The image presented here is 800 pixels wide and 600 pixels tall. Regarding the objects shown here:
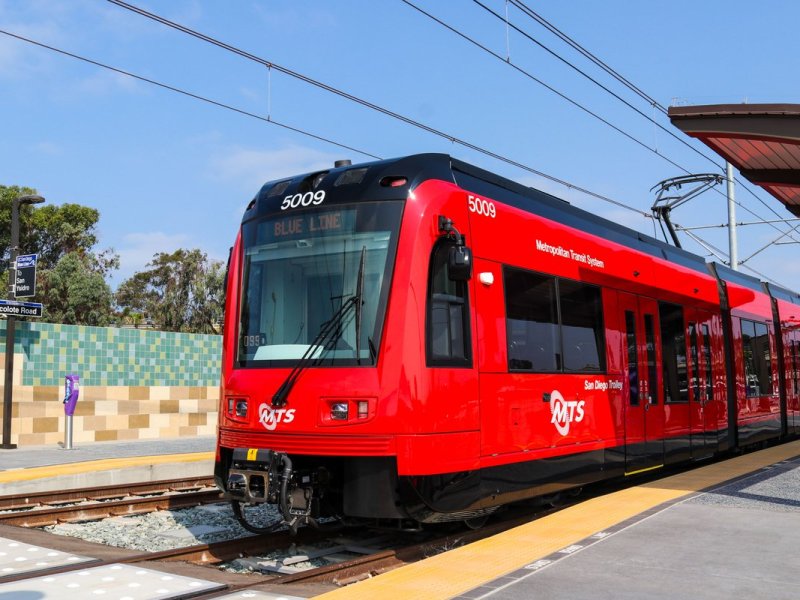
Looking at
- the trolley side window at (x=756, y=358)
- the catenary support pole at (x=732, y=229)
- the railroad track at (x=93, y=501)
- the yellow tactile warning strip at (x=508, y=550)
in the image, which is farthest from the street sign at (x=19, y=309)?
the catenary support pole at (x=732, y=229)

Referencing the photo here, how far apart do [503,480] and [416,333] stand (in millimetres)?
1790

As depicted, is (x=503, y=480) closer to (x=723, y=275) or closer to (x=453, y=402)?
Answer: (x=453, y=402)

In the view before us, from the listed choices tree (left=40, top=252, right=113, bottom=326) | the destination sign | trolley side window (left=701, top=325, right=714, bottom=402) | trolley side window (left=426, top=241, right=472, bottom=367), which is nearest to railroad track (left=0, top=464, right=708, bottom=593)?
trolley side window (left=426, top=241, right=472, bottom=367)

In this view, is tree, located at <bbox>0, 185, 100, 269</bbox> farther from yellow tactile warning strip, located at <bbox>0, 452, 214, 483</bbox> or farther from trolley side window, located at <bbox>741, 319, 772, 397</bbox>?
trolley side window, located at <bbox>741, 319, 772, 397</bbox>

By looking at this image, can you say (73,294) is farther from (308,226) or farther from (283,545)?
(308,226)

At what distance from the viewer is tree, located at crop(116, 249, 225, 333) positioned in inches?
2179

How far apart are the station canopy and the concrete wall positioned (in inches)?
537

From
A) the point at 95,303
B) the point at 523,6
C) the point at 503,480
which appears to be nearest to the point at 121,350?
the point at 523,6

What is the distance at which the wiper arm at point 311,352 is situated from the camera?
6.91 m

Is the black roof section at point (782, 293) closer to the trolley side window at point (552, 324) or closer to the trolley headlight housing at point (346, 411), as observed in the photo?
the trolley side window at point (552, 324)

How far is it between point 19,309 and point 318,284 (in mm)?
11600

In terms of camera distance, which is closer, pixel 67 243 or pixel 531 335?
pixel 531 335

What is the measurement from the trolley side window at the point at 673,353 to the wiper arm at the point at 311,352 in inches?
232

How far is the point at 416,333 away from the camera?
6707 millimetres
